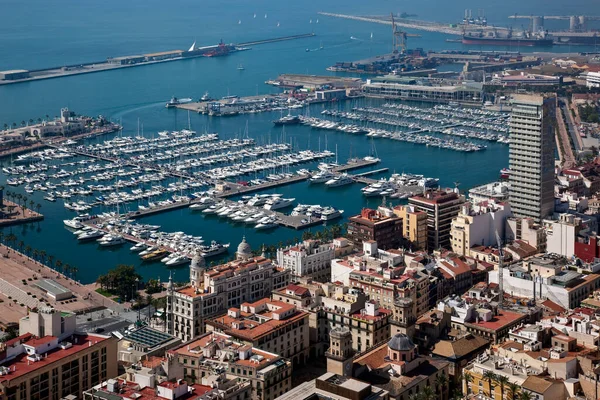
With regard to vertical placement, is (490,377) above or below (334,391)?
below

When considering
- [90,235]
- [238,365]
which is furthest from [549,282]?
[90,235]

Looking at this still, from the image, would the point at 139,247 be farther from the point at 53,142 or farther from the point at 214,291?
the point at 53,142

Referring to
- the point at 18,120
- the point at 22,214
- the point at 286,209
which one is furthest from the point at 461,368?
the point at 18,120

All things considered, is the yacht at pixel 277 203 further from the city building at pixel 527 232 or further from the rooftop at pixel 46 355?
the rooftop at pixel 46 355

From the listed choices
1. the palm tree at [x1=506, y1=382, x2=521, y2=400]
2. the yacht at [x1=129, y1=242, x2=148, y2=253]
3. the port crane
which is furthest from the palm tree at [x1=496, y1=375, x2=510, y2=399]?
the port crane

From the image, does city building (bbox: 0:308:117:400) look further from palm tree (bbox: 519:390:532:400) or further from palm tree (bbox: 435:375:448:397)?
palm tree (bbox: 519:390:532:400)

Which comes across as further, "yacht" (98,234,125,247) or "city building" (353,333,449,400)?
"yacht" (98,234,125,247)

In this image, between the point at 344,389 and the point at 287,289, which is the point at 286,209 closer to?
the point at 287,289
